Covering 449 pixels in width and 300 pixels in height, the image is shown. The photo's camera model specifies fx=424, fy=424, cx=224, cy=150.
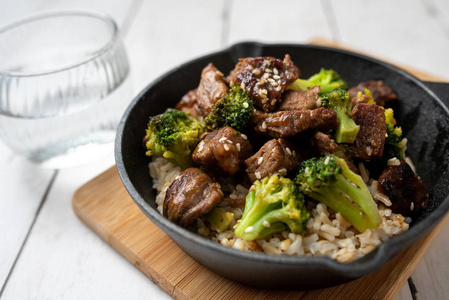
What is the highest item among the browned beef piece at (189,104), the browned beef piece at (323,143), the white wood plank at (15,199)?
the browned beef piece at (323,143)

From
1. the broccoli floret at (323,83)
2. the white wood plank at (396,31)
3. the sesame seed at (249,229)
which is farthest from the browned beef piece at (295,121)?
the white wood plank at (396,31)

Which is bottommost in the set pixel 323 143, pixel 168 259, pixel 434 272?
pixel 168 259

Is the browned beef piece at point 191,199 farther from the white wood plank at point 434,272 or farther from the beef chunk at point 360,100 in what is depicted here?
the white wood plank at point 434,272

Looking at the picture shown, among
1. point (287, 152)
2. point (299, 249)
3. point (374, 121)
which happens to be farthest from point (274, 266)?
point (374, 121)

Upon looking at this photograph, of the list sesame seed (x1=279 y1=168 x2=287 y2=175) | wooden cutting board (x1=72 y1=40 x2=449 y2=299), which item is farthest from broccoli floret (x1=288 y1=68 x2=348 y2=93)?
wooden cutting board (x1=72 y1=40 x2=449 y2=299)

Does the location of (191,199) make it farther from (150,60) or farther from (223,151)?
(150,60)

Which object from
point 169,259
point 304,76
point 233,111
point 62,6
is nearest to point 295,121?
point 233,111
